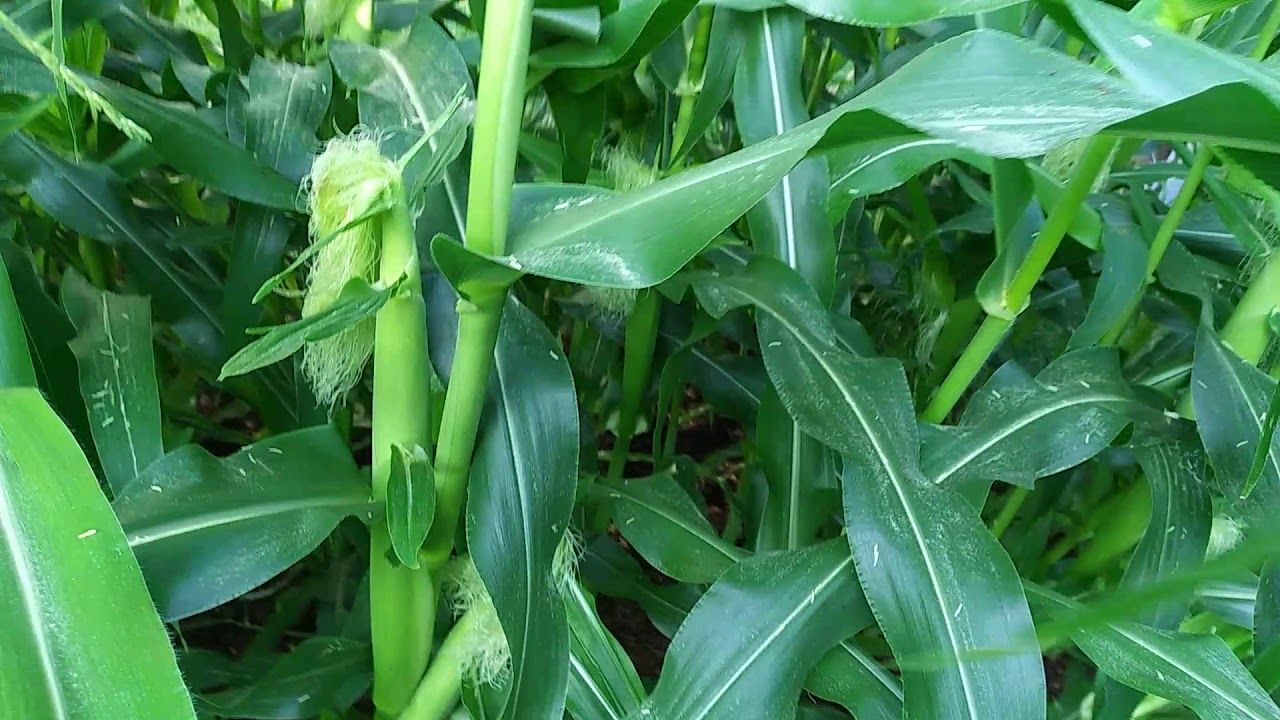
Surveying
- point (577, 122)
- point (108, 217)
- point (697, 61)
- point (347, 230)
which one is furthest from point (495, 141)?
point (108, 217)

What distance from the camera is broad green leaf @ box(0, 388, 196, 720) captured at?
23cm

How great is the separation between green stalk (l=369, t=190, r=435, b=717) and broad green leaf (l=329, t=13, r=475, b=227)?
10 centimetres

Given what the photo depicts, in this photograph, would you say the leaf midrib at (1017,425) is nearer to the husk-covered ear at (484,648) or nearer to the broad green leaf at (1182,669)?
the broad green leaf at (1182,669)

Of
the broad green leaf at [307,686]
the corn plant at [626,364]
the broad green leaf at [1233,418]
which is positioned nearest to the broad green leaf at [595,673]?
the corn plant at [626,364]

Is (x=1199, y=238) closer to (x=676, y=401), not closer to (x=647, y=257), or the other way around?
(x=676, y=401)

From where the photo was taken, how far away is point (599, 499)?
1.75 ft

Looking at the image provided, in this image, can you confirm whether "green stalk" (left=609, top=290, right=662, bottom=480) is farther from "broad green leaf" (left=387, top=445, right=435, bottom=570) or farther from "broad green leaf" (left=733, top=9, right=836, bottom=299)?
"broad green leaf" (left=387, top=445, right=435, bottom=570)

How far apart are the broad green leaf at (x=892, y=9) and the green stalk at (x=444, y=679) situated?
335 millimetres

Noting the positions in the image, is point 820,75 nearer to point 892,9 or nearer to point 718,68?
point 718,68

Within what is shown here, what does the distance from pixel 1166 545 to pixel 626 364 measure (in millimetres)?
384

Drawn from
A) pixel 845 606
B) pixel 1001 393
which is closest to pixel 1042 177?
pixel 1001 393

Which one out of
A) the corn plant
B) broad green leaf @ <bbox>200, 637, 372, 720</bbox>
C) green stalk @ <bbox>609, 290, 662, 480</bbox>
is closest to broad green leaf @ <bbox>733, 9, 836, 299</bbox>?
the corn plant

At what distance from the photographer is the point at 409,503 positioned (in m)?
0.33

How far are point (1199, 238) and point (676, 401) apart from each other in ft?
1.56
